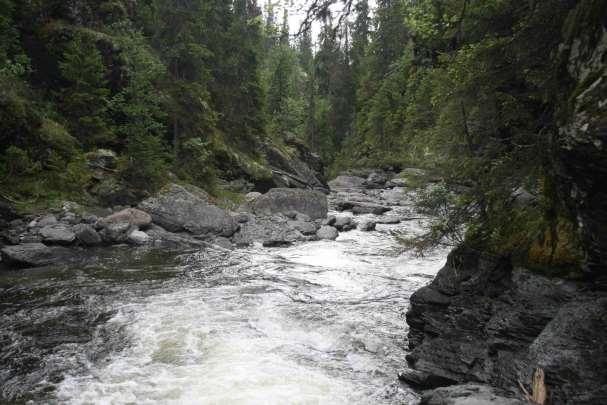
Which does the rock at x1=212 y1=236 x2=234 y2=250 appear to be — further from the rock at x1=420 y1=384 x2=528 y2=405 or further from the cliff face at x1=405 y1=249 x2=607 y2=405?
the rock at x1=420 y1=384 x2=528 y2=405

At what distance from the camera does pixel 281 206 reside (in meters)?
20.6

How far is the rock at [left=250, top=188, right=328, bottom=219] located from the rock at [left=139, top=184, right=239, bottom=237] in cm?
342

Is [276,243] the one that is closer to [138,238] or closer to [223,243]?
[223,243]

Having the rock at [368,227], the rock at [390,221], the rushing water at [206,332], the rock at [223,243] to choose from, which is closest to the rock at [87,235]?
the rushing water at [206,332]

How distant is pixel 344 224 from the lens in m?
19.3

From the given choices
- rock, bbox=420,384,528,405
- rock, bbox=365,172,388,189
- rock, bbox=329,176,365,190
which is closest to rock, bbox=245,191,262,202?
rock, bbox=329,176,365,190

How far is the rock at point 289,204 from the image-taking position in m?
20.5

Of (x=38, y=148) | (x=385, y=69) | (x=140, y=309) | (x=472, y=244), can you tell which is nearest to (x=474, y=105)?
(x=472, y=244)

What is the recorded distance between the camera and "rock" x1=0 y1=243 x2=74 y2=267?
1101 cm

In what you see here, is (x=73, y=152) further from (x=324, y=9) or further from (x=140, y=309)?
(x=324, y=9)

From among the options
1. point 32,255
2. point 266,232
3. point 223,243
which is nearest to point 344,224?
point 266,232

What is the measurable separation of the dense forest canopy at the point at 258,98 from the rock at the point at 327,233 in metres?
5.54

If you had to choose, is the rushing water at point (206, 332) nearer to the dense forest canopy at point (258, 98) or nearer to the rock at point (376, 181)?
the dense forest canopy at point (258, 98)

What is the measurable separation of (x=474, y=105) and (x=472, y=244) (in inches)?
96.9
